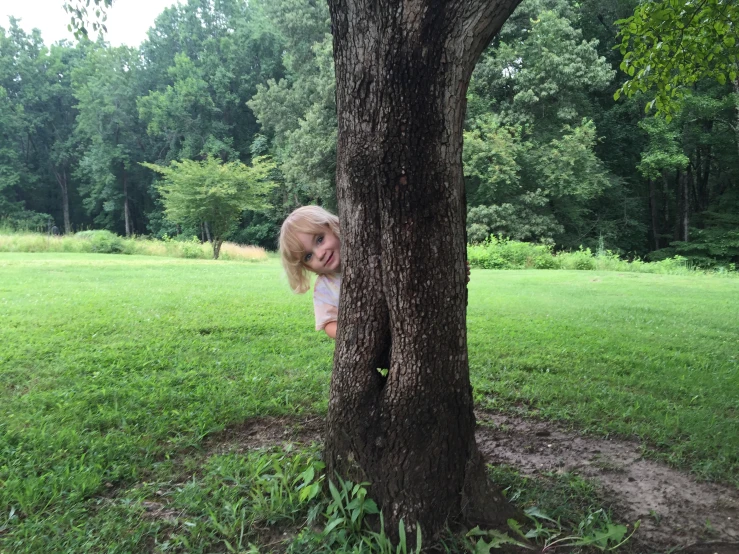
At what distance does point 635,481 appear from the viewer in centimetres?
243

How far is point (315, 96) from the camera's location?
29531mm

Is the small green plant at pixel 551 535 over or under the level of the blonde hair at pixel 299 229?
under

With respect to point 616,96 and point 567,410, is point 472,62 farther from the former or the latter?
point 616,96

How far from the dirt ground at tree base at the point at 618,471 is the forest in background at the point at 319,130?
19.4 metres

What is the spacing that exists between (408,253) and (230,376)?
102 inches

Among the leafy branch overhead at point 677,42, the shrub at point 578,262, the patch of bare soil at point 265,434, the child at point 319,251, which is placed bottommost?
the patch of bare soil at point 265,434

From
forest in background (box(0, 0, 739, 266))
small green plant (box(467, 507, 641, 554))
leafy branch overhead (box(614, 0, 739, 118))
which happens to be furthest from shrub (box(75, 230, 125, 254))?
small green plant (box(467, 507, 641, 554))

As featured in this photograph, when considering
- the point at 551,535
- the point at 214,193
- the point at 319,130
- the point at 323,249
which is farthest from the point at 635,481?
the point at 319,130

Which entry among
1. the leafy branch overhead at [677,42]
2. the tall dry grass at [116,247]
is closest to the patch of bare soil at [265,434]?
the leafy branch overhead at [677,42]

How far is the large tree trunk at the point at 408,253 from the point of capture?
183 centimetres

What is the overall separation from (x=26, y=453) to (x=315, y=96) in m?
29.6

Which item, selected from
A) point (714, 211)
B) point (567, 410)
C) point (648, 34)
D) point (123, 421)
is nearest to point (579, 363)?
point (567, 410)

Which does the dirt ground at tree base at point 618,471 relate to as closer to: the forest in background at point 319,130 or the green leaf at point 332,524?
the green leaf at point 332,524

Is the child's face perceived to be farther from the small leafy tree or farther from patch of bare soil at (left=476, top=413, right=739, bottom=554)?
the small leafy tree
